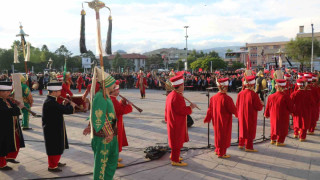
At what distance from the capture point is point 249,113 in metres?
6.25

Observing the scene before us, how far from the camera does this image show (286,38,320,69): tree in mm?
41594

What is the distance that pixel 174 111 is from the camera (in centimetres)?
539

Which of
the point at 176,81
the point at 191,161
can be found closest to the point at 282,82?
the point at 176,81

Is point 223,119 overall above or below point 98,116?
below

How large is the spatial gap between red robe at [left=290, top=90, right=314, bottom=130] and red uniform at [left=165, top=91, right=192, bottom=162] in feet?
12.7

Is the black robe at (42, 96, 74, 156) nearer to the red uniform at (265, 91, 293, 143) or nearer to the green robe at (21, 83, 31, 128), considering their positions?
the green robe at (21, 83, 31, 128)

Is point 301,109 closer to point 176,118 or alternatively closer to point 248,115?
point 248,115

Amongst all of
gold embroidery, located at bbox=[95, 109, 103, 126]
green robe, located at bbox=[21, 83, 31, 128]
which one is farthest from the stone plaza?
gold embroidery, located at bbox=[95, 109, 103, 126]

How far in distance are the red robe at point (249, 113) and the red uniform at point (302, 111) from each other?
6.30 ft

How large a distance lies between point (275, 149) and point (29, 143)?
6886mm

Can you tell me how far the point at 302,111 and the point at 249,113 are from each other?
2.26m

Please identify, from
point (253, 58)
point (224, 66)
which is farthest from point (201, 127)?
point (253, 58)

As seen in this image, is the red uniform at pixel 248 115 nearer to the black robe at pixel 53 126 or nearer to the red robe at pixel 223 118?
the red robe at pixel 223 118

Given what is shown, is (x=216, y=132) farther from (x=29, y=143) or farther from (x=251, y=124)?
(x=29, y=143)
